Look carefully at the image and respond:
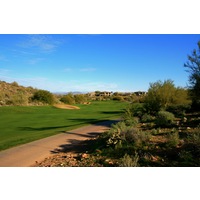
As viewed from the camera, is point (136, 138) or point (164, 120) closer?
point (136, 138)

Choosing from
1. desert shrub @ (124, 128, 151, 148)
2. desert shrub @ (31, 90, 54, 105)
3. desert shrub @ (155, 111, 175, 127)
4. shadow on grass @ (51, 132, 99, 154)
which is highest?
desert shrub @ (31, 90, 54, 105)

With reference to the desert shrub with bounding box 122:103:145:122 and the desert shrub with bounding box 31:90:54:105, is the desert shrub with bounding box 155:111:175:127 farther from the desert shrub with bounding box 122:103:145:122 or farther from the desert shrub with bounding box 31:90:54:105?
the desert shrub with bounding box 31:90:54:105

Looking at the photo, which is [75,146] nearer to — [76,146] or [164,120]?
[76,146]

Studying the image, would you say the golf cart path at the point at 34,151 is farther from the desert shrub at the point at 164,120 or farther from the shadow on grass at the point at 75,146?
the desert shrub at the point at 164,120

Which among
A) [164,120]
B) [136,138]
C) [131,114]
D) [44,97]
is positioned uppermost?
[44,97]

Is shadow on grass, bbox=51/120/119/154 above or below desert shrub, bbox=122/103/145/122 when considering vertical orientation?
below

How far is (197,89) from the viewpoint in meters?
18.8

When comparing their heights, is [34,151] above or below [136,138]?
below

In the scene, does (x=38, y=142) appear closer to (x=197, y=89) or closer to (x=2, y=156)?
(x=2, y=156)

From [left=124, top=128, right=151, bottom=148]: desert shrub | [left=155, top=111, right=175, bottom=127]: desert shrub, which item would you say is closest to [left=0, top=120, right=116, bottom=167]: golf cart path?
[left=124, top=128, right=151, bottom=148]: desert shrub

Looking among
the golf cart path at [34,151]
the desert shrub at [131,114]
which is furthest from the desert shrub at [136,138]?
the desert shrub at [131,114]

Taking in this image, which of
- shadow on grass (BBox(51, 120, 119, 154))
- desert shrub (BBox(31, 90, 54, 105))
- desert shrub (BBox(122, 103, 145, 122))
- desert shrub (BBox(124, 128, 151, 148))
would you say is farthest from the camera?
desert shrub (BBox(31, 90, 54, 105))

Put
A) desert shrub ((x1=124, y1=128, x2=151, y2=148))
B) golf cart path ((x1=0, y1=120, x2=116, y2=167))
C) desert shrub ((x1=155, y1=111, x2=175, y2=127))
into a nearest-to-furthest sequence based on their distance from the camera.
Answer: golf cart path ((x1=0, y1=120, x2=116, y2=167)) → desert shrub ((x1=124, y1=128, x2=151, y2=148)) → desert shrub ((x1=155, y1=111, x2=175, y2=127))

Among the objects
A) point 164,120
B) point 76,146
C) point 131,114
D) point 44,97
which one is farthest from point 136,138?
point 44,97
